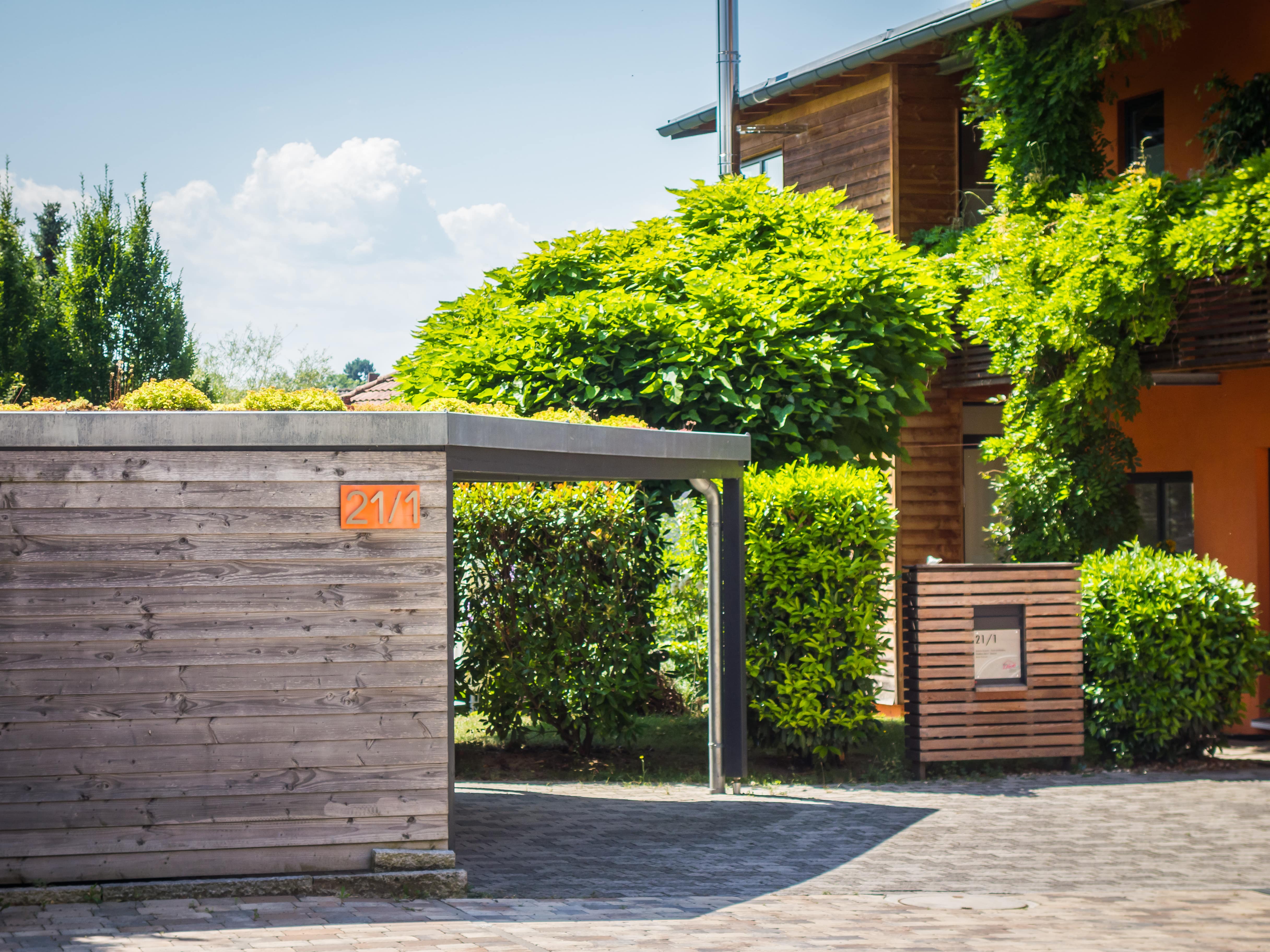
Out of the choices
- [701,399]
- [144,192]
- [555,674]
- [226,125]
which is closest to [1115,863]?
[555,674]

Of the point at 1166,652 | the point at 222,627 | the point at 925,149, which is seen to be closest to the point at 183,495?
the point at 222,627

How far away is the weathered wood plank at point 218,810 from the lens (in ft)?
21.1

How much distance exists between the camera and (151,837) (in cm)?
652

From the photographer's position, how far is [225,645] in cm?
666

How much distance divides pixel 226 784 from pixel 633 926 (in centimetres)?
220

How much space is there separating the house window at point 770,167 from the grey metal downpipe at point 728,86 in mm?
1375

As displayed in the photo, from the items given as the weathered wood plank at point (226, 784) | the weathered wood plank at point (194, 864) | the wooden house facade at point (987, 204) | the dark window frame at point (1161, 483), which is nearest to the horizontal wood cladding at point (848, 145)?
the wooden house facade at point (987, 204)

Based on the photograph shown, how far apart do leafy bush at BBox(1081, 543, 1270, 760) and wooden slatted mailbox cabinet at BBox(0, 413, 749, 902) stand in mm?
6660

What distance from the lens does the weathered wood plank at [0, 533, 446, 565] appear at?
21.4 ft

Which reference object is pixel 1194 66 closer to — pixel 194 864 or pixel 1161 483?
pixel 1161 483

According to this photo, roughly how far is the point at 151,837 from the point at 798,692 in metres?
5.64

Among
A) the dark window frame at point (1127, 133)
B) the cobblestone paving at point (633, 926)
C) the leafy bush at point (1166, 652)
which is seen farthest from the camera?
the dark window frame at point (1127, 133)

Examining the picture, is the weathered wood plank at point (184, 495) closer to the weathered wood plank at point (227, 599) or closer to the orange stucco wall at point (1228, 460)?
the weathered wood plank at point (227, 599)

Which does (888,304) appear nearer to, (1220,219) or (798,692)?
(1220,219)
